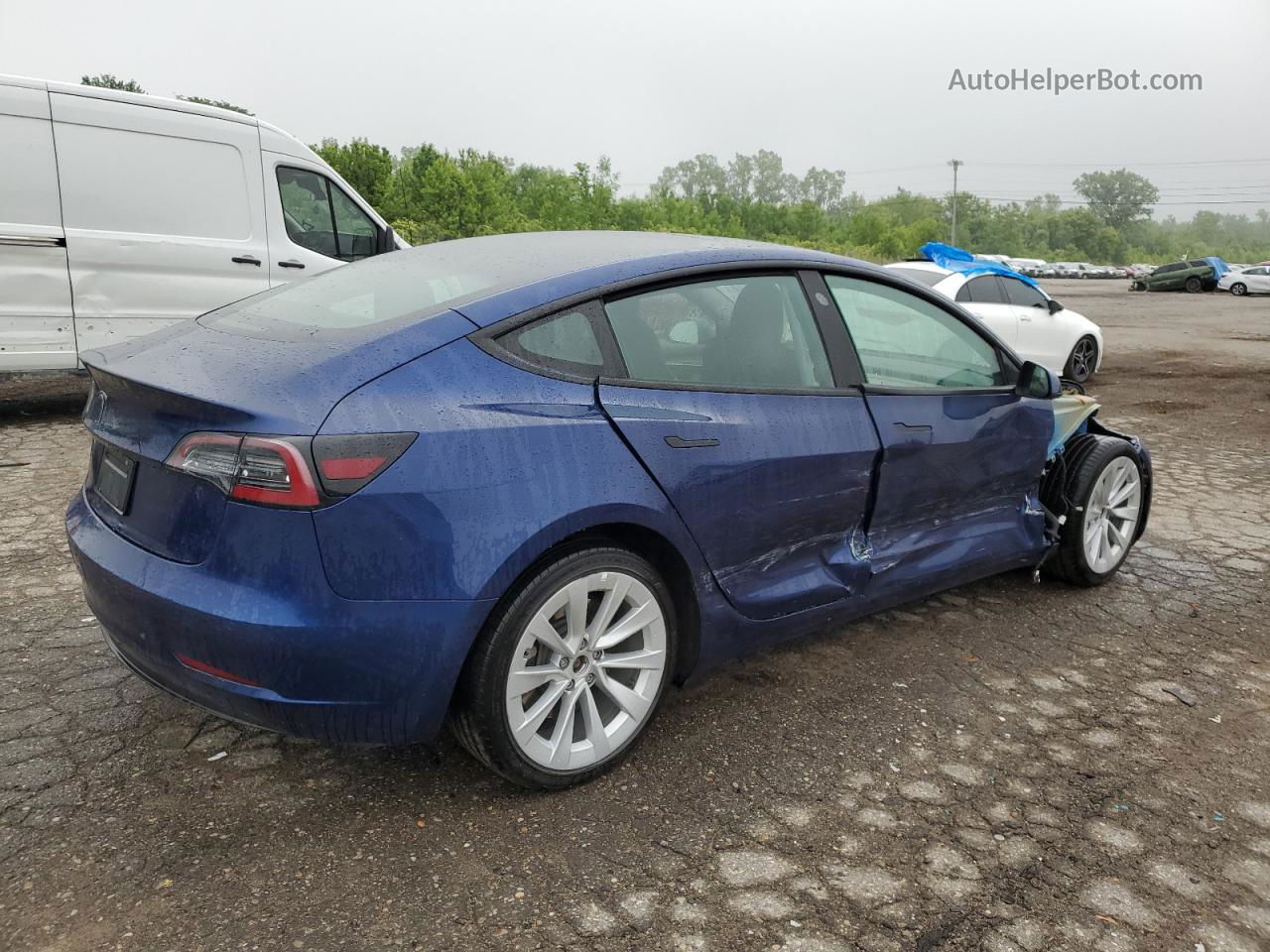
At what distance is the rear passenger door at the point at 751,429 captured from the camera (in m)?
2.81

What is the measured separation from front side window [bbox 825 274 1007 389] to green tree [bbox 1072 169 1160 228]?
148 m

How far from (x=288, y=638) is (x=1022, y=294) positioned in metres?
10.8

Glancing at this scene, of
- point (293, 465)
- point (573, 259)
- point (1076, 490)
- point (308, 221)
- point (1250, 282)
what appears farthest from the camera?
point (1250, 282)

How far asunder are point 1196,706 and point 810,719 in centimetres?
137

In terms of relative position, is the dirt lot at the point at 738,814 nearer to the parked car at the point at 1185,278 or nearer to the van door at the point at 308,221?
the van door at the point at 308,221

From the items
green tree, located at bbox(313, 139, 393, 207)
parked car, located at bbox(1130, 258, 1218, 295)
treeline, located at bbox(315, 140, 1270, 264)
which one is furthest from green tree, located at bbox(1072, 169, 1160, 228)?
green tree, located at bbox(313, 139, 393, 207)

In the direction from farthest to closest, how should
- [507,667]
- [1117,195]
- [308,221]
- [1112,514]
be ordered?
[1117,195] → [308,221] → [1112,514] → [507,667]

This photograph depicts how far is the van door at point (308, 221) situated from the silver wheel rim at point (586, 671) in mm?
6237

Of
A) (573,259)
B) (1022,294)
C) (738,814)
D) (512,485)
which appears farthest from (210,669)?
(1022,294)

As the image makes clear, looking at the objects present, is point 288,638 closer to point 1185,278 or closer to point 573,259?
point 573,259

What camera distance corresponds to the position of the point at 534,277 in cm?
280

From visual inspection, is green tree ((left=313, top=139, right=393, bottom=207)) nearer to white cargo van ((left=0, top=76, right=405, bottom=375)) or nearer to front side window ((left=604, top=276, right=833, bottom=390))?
white cargo van ((left=0, top=76, right=405, bottom=375))

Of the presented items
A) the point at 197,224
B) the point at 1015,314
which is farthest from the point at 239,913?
the point at 1015,314

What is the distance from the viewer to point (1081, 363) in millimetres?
12023
